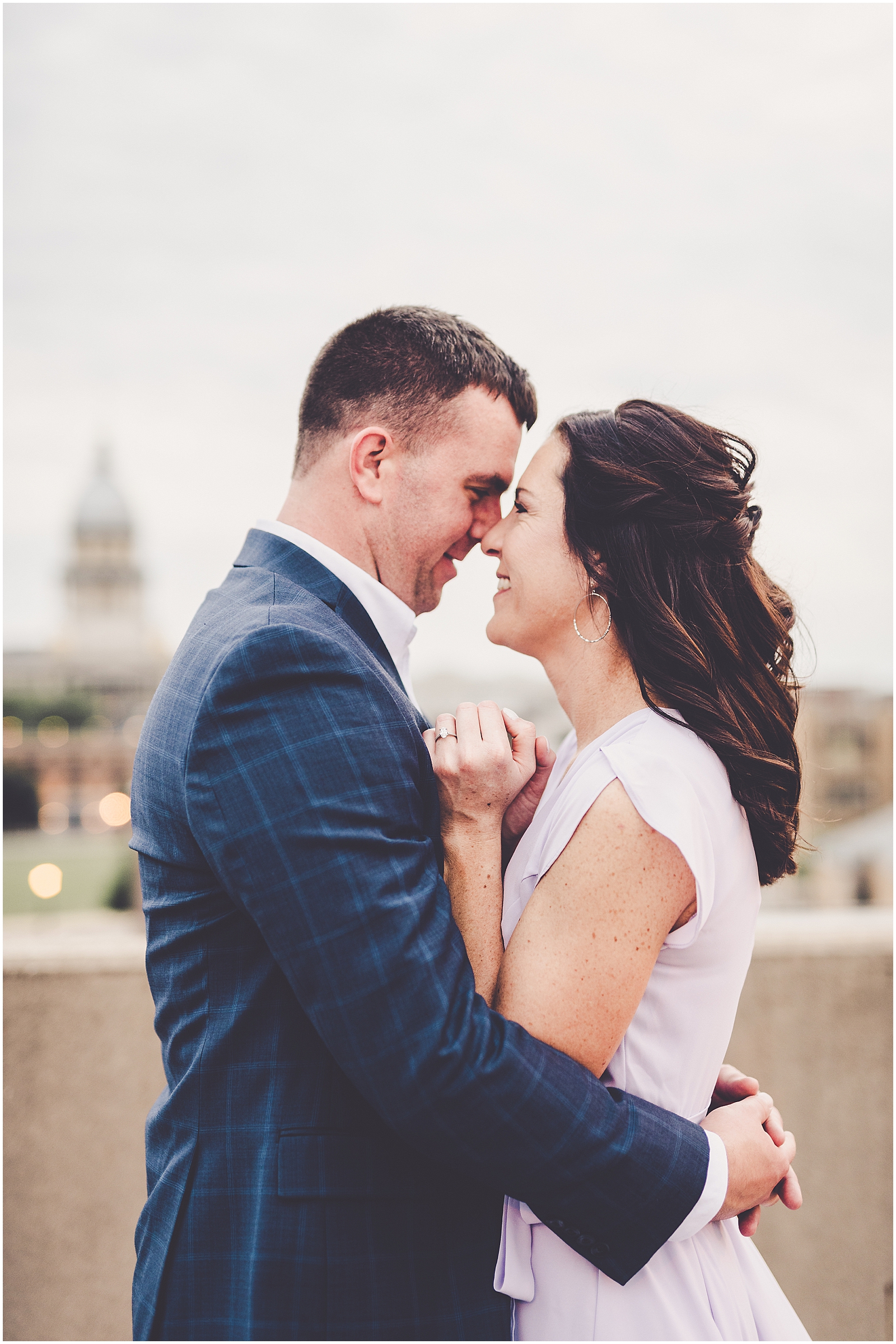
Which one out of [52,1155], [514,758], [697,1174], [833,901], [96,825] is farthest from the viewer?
[96,825]

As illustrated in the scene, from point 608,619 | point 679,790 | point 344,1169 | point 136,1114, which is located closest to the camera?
point 344,1169

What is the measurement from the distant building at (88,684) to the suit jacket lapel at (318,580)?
65.2 meters

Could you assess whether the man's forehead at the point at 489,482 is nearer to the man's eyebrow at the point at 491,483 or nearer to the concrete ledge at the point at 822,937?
the man's eyebrow at the point at 491,483

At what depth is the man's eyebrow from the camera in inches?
86.6

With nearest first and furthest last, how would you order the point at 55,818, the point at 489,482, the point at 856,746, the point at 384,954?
the point at 384,954, the point at 489,482, the point at 55,818, the point at 856,746

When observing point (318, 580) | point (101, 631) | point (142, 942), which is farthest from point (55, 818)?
point (318, 580)

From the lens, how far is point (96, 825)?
7731cm

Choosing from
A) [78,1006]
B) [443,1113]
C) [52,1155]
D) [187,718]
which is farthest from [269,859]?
[52,1155]

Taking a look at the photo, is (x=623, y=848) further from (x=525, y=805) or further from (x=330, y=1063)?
(x=330, y=1063)

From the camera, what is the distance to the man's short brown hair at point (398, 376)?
213 centimetres

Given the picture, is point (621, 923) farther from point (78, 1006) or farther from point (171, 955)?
point (78, 1006)

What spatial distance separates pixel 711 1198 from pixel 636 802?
0.66 metres

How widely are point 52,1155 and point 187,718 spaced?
203 centimetres

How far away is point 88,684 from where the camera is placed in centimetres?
9031
